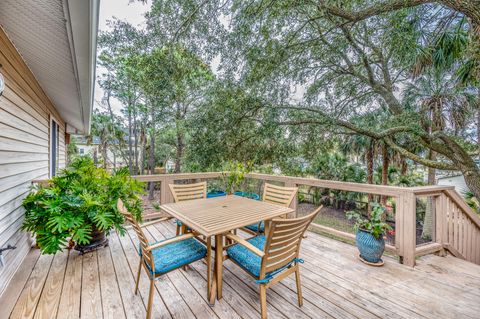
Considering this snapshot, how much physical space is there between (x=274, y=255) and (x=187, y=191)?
6.24 feet

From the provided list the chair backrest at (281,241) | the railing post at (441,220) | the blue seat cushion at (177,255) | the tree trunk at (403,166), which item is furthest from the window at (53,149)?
the tree trunk at (403,166)

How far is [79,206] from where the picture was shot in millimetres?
2477

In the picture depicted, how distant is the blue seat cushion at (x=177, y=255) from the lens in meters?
1.78

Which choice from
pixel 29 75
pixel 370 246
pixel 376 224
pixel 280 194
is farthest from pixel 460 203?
pixel 29 75

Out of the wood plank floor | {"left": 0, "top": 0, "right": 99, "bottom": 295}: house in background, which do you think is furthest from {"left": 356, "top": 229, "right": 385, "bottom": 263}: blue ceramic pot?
{"left": 0, "top": 0, "right": 99, "bottom": 295}: house in background

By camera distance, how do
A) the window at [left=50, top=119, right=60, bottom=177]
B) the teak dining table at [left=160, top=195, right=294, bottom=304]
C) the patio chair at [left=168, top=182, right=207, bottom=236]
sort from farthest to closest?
the window at [left=50, top=119, right=60, bottom=177] → the patio chair at [left=168, top=182, right=207, bottom=236] → the teak dining table at [left=160, top=195, right=294, bottom=304]

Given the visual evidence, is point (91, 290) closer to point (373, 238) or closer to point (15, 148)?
point (15, 148)

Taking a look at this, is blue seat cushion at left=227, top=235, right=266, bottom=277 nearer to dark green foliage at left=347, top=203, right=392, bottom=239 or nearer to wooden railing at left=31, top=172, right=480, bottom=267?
dark green foliage at left=347, top=203, right=392, bottom=239

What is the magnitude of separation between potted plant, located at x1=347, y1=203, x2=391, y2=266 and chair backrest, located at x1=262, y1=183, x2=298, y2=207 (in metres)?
0.98

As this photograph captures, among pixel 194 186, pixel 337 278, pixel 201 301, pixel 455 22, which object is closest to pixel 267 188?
pixel 194 186

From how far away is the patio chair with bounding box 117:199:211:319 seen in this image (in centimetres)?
168

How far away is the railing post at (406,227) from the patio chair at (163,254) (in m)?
2.48

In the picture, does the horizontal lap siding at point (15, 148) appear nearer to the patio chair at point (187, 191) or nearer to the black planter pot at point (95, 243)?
→ the black planter pot at point (95, 243)

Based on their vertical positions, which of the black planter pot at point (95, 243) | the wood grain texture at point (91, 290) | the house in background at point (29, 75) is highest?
the house in background at point (29, 75)
